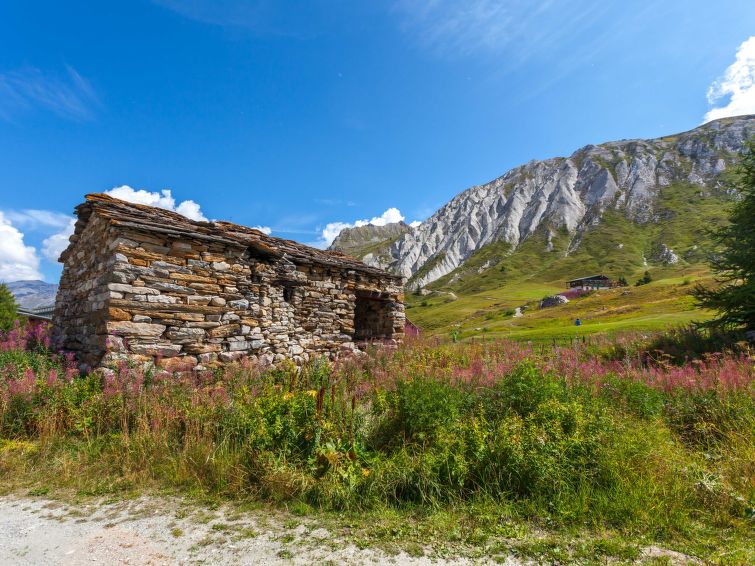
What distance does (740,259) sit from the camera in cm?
1069

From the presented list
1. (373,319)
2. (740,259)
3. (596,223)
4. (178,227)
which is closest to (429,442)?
(178,227)

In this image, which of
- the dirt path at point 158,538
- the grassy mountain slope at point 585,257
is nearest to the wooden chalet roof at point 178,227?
the dirt path at point 158,538

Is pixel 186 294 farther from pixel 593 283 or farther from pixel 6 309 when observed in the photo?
pixel 593 283

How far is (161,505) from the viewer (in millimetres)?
3926

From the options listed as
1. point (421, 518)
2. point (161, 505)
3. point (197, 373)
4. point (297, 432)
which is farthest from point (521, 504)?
point (197, 373)

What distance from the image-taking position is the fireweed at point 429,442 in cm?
380

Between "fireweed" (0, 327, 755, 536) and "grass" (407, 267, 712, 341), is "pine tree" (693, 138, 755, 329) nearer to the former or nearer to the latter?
"grass" (407, 267, 712, 341)

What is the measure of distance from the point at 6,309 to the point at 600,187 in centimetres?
20414

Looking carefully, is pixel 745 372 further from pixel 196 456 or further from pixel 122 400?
pixel 122 400

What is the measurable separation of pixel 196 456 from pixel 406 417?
274 centimetres

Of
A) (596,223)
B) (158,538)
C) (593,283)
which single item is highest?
(596,223)

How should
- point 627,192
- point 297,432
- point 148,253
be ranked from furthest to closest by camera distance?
point 627,192
point 148,253
point 297,432

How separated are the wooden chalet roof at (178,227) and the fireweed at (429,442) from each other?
3076 mm

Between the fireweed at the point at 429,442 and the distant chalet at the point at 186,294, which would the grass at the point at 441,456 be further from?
the distant chalet at the point at 186,294
